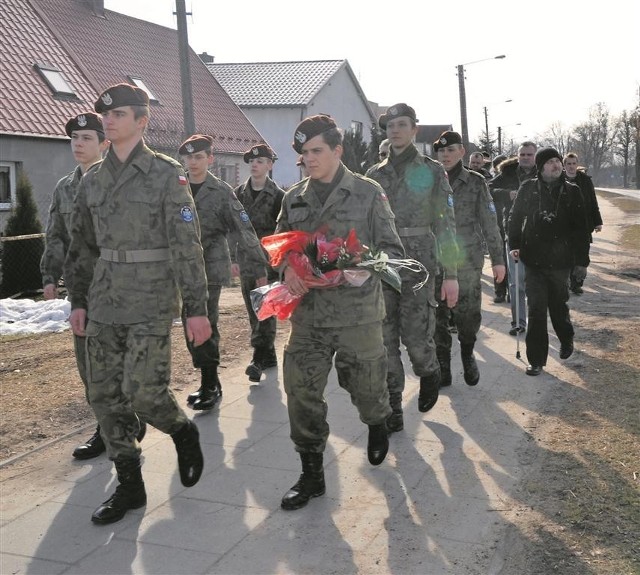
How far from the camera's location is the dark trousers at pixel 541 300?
728 centimetres

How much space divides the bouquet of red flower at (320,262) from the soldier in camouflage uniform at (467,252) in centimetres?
251

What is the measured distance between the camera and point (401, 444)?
5426mm

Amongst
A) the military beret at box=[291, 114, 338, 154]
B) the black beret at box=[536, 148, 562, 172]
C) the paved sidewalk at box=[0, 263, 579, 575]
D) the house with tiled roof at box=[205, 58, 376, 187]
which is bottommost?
the paved sidewalk at box=[0, 263, 579, 575]

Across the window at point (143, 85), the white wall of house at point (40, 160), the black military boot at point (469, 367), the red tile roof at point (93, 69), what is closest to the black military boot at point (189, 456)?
the black military boot at point (469, 367)

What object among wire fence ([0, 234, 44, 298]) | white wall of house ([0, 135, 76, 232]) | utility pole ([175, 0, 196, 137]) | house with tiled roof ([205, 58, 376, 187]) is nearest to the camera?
wire fence ([0, 234, 44, 298])

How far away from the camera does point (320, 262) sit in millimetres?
4246

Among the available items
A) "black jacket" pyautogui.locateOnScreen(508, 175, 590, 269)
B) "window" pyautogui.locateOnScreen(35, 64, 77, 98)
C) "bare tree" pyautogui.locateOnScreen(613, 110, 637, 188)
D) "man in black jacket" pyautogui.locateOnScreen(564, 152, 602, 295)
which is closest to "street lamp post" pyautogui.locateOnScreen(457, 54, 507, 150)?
"window" pyautogui.locateOnScreen(35, 64, 77, 98)

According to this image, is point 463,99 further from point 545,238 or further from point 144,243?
point 144,243

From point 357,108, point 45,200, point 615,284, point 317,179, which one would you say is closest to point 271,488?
point 317,179

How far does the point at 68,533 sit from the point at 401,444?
2.26m

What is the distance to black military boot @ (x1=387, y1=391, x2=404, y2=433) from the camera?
222 inches

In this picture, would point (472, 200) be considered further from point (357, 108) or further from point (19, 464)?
point (357, 108)

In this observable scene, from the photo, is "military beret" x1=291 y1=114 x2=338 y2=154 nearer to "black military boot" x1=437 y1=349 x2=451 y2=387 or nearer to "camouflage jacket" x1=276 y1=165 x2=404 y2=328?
"camouflage jacket" x1=276 y1=165 x2=404 y2=328

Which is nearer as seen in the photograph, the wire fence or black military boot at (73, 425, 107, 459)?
black military boot at (73, 425, 107, 459)
